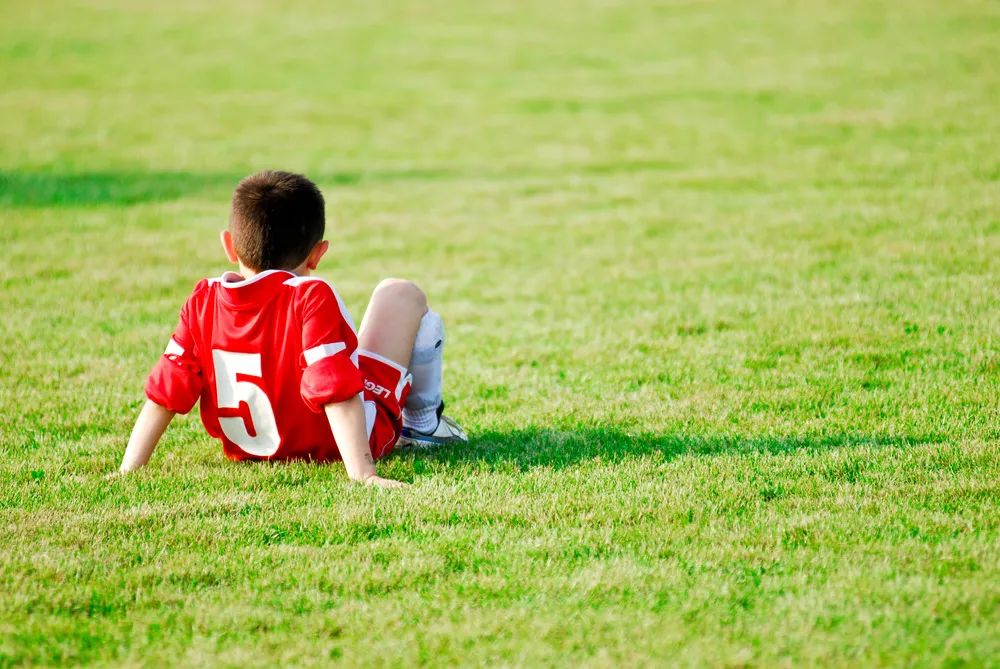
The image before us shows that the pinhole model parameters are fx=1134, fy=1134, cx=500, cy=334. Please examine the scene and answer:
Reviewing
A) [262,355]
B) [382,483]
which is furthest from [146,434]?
[382,483]

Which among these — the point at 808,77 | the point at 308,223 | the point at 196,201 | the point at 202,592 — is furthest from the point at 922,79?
the point at 202,592

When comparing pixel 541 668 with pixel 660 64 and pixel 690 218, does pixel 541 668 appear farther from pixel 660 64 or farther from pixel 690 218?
pixel 660 64

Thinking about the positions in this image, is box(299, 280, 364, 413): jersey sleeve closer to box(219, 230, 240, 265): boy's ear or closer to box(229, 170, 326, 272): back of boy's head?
box(229, 170, 326, 272): back of boy's head

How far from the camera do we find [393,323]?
4.98 metres

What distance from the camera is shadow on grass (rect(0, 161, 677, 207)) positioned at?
40.2ft

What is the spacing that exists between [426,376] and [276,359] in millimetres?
798

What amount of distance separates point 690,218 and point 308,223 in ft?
21.6

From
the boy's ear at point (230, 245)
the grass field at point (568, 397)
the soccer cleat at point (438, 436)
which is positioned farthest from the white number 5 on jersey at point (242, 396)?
the soccer cleat at point (438, 436)

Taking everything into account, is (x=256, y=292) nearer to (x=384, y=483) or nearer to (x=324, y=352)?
(x=324, y=352)

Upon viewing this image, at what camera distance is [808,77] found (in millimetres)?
19812

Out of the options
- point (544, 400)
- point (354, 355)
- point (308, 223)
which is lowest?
point (544, 400)

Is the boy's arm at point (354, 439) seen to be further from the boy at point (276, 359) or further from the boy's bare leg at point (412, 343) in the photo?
the boy's bare leg at point (412, 343)

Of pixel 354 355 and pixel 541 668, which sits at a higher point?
pixel 354 355

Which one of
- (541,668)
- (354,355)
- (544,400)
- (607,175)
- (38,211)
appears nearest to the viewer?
(541,668)
